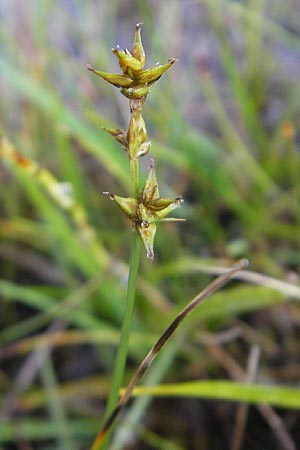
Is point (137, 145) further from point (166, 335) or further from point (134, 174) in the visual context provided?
point (166, 335)

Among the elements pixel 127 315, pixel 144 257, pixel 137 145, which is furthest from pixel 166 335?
pixel 144 257

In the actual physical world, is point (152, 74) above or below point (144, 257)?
below

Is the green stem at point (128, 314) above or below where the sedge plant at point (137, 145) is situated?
below

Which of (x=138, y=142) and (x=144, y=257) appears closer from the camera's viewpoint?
(x=138, y=142)

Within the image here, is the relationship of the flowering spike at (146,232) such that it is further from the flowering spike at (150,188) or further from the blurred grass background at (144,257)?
the blurred grass background at (144,257)

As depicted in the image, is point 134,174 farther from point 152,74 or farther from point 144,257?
point 144,257

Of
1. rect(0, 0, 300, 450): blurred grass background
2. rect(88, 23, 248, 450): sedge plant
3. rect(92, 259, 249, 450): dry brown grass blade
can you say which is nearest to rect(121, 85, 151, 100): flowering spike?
rect(88, 23, 248, 450): sedge plant

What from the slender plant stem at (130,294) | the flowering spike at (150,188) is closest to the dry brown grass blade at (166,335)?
the slender plant stem at (130,294)

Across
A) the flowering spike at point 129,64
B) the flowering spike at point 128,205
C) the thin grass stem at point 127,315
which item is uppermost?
the flowering spike at point 129,64

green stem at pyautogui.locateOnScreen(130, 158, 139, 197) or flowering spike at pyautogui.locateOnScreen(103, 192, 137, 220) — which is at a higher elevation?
green stem at pyautogui.locateOnScreen(130, 158, 139, 197)

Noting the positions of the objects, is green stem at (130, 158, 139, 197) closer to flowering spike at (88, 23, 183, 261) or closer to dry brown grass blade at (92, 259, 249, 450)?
flowering spike at (88, 23, 183, 261)
